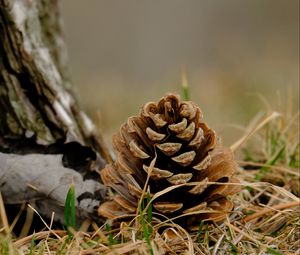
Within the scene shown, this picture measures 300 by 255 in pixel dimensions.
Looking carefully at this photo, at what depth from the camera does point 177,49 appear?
10.4m

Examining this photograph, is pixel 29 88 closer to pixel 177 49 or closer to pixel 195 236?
pixel 195 236

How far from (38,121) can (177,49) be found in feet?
28.3

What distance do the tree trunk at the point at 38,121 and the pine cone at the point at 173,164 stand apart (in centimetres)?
18

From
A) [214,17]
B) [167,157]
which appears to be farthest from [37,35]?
[214,17]

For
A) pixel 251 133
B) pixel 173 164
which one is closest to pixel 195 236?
pixel 173 164

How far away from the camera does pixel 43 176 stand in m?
1.68

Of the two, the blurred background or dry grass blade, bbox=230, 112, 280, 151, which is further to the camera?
the blurred background

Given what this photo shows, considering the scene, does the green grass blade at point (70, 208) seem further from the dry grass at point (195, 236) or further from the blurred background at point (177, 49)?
the blurred background at point (177, 49)

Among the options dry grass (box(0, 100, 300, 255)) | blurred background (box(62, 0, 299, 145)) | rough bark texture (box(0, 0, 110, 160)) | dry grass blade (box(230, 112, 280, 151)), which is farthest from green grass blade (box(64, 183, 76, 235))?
blurred background (box(62, 0, 299, 145))

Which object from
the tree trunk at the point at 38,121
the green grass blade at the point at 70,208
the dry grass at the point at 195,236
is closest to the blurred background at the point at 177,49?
the tree trunk at the point at 38,121

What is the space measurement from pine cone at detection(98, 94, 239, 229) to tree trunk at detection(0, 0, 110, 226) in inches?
7.0

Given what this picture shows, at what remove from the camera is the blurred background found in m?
5.16

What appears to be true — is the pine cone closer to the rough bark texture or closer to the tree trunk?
the tree trunk

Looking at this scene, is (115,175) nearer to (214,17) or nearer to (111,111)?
(111,111)
